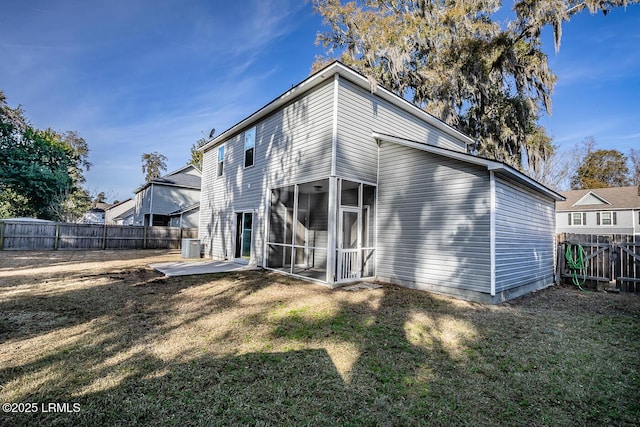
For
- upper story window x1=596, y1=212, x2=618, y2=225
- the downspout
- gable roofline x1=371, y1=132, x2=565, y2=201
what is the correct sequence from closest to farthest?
gable roofline x1=371, y1=132, x2=565, y2=201, the downspout, upper story window x1=596, y1=212, x2=618, y2=225

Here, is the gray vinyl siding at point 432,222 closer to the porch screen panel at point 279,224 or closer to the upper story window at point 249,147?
the porch screen panel at point 279,224

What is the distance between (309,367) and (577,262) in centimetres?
979

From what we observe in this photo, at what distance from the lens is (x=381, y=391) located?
9.12 ft

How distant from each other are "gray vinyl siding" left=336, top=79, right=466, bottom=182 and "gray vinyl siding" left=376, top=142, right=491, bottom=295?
1.88 ft

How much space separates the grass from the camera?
2.45m

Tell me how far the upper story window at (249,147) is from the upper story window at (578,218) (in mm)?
30537

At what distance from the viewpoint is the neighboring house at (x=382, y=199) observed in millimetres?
6398

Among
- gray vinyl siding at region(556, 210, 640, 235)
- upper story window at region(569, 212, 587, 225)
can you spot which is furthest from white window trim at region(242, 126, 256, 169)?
upper story window at region(569, 212, 587, 225)

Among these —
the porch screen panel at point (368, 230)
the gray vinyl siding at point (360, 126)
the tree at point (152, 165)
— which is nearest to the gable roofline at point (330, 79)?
the gray vinyl siding at point (360, 126)

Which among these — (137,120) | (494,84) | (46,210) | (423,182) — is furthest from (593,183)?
(46,210)

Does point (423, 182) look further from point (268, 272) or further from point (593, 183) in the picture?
point (593, 183)

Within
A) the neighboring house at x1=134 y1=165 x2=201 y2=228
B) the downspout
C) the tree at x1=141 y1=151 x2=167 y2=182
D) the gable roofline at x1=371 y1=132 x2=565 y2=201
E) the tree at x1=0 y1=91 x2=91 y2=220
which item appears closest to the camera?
the gable roofline at x1=371 y1=132 x2=565 y2=201

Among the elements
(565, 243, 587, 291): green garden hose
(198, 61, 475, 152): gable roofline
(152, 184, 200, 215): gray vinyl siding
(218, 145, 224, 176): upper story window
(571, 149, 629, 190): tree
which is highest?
(571, 149, 629, 190): tree

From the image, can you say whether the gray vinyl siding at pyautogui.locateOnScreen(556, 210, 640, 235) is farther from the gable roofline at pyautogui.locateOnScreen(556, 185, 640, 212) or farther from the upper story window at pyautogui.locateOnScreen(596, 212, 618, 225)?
the gable roofline at pyautogui.locateOnScreen(556, 185, 640, 212)
